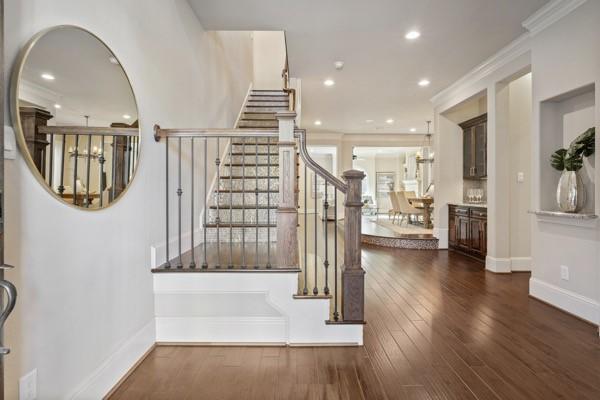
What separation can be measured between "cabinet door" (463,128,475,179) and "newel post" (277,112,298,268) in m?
4.58

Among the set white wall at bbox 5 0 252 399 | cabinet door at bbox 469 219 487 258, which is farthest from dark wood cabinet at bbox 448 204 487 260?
white wall at bbox 5 0 252 399

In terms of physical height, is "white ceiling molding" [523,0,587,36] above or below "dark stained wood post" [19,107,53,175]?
above

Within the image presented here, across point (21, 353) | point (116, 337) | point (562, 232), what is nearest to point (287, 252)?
point (116, 337)

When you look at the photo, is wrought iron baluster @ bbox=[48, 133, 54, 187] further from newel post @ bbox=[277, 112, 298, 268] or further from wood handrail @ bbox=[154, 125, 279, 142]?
newel post @ bbox=[277, 112, 298, 268]

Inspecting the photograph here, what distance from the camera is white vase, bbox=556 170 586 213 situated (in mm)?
2855

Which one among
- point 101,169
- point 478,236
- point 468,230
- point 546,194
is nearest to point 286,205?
point 101,169

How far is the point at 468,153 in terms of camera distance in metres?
5.82

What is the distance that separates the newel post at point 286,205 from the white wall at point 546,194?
249cm

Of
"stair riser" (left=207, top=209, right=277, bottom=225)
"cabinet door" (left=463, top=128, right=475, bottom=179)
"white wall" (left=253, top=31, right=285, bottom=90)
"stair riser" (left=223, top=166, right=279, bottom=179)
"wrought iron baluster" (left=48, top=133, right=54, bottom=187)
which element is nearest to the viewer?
"wrought iron baluster" (left=48, top=133, right=54, bottom=187)

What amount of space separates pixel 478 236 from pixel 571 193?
2159mm

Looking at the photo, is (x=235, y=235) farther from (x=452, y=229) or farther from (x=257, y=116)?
(x=452, y=229)

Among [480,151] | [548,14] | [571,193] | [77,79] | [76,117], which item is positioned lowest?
[571,193]

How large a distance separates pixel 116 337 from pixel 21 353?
635 millimetres

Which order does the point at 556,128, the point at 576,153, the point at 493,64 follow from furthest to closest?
the point at 493,64 → the point at 556,128 → the point at 576,153
